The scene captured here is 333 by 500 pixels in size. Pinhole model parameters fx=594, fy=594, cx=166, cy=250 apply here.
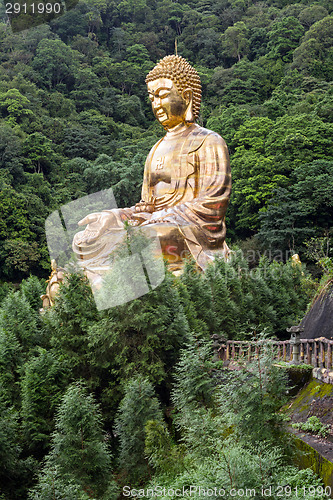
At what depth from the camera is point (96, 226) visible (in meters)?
10.7

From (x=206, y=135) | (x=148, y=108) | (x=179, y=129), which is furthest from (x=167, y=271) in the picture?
(x=148, y=108)

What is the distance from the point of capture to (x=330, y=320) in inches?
267

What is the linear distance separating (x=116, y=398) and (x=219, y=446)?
2.60 metres

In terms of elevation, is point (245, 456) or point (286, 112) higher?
point (245, 456)

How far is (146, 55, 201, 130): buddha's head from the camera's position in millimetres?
11766

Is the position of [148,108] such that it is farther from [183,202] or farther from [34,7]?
[183,202]

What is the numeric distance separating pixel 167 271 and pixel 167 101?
519 cm

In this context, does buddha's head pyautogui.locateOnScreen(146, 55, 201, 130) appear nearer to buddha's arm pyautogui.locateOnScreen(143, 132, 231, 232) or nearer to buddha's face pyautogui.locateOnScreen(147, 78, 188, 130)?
buddha's face pyautogui.locateOnScreen(147, 78, 188, 130)

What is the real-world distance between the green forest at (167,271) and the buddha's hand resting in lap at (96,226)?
1.59 metres

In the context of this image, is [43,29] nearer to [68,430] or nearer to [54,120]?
[54,120]

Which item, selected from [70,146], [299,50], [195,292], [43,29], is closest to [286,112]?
[299,50]

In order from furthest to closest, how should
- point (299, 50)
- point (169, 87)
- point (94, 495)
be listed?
point (299, 50)
point (169, 87)
point (94, 495)

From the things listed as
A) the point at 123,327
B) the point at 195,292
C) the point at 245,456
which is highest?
the point at 245,456

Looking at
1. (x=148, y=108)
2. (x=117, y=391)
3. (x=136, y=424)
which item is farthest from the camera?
(x=148, y=108)
